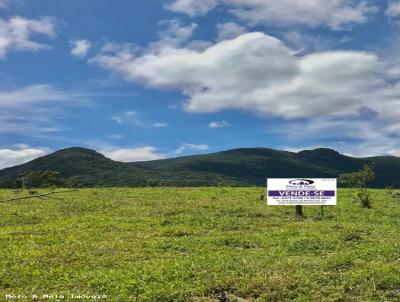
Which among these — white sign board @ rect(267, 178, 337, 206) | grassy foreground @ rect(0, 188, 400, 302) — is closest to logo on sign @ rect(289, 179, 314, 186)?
white sign board @ rect(267, 178, 337, 206)

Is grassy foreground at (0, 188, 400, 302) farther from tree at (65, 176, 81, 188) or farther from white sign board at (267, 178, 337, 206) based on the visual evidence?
tree at (65, 176, 81, 188)

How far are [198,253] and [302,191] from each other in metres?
15.4

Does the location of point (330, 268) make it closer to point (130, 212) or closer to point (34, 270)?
point (34, 270)

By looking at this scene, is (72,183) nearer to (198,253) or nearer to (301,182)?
(301,182)

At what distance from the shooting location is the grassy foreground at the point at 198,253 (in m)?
13.7

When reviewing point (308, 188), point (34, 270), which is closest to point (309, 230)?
point (308, 188)

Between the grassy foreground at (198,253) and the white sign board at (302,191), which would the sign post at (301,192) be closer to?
the white sign board at (302,191)

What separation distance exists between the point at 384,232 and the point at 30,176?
6338 cm

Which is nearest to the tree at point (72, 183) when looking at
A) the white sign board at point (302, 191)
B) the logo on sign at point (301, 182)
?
the white sign board at point (302, 191)

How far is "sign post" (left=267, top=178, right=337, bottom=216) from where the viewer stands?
108 ft

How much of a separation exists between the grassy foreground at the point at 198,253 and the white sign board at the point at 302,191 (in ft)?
3.52

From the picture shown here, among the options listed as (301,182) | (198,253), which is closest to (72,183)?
(301,182)

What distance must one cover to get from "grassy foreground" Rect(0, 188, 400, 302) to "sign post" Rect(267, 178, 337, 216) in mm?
1024

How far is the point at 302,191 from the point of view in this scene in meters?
32.9
